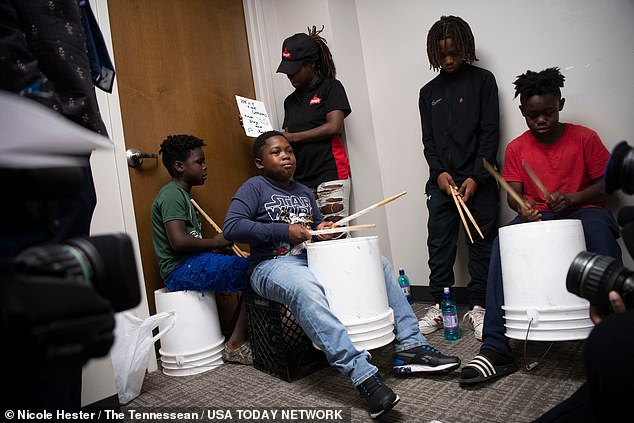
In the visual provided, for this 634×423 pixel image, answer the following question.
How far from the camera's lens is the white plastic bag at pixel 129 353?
1575 millimetres

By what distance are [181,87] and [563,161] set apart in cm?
198

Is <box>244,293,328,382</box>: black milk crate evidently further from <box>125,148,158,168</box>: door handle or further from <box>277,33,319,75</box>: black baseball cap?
<box>277,33,319,75</box>: black baseball cap

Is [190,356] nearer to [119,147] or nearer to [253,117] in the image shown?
[119,147]

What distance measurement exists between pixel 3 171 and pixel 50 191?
0.16ft

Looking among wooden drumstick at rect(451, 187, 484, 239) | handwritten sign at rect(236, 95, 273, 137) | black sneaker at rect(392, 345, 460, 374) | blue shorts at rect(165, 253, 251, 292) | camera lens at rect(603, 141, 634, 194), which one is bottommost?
black sneaker at rect(392, 345, 460, 374)

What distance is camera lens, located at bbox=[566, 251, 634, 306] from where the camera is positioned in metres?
0.80

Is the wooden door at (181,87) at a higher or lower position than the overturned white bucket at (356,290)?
higher

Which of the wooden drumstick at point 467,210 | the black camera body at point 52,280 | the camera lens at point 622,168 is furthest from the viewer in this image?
the wooden drumstick at point 467,210

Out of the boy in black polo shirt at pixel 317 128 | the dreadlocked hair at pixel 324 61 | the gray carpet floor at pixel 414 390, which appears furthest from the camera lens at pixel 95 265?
the dreadlocked hair at pixel 324 61

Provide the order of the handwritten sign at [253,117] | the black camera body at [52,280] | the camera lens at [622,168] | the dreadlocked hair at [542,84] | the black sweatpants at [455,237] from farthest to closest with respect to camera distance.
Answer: the handwritten sign at [253,117]
the black sweatpants at [455,237]
the dreadlocked hair at [542,84]
the camera lens at [622,168]
the black camera body at [52,280]

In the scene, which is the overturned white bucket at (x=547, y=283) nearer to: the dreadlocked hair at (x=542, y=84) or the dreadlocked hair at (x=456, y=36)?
the dreadlocked hair at (x=542, y=84)

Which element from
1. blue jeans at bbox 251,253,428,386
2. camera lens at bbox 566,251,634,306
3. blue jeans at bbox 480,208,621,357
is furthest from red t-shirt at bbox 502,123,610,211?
camera lens at bbox 566,251,634,306

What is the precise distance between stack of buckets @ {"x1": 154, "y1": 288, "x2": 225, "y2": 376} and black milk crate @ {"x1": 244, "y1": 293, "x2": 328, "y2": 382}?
0.23 meters

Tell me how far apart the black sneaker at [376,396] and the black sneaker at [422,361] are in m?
0.24
